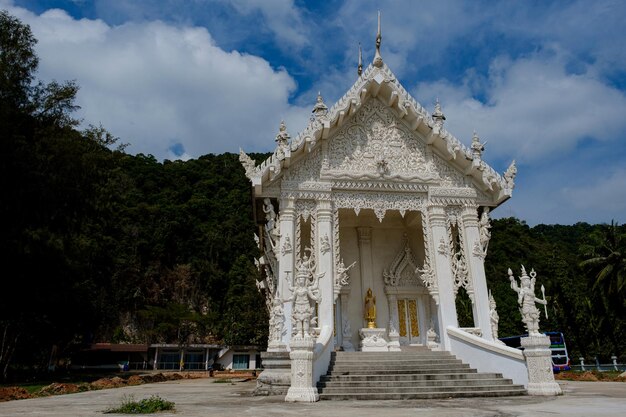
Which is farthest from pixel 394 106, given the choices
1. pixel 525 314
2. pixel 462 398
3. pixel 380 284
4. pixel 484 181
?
pixel 462 398

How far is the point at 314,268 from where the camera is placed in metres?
11.7

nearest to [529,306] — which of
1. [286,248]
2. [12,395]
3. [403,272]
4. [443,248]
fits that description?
[443,248]

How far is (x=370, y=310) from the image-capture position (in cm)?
1318

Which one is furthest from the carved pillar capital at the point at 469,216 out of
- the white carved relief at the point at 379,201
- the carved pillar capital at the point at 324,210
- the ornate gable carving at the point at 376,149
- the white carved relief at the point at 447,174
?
the carved pillar capital at the point at 324,210

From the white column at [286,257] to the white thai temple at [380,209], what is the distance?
26mm

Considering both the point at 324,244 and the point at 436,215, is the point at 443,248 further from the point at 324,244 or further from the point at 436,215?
the point at 324,244

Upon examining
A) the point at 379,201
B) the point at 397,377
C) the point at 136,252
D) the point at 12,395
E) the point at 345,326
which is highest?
the point at 136,252

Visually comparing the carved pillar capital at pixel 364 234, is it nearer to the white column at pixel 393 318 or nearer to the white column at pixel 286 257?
the white column at pixel 393 318

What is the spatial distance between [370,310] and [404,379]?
3.88m

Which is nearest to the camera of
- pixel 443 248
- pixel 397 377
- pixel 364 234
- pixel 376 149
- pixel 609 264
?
pixel 397 377

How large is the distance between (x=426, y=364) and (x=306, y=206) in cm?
475

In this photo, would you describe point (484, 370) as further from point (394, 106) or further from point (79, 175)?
point (79, 175)

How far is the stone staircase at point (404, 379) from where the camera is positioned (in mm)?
8664

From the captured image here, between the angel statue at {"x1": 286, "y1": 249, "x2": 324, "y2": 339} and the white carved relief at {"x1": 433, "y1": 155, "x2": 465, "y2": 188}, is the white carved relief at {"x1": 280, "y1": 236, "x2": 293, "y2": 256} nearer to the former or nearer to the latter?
the angel statue at {"x1": 286, "y1": 249, "x2": 324, "y2": 339}
